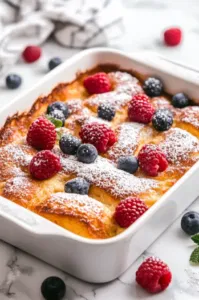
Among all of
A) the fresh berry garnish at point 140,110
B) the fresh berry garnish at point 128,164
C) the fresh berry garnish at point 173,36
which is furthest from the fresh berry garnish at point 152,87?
the fresh berry garnish at point 173,36

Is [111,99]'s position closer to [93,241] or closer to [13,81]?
[13,81]

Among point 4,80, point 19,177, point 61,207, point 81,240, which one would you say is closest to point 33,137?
point 19,177

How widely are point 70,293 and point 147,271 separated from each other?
0.85 feet

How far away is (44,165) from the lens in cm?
256

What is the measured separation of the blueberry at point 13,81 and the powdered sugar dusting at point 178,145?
0.90 metres

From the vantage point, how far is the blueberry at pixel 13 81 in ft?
11.1

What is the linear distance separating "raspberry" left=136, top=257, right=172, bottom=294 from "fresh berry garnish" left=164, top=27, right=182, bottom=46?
5.33ft

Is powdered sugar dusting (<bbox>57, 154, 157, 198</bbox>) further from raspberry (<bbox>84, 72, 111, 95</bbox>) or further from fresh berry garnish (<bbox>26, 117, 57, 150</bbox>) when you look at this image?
raspberry (<bbox>84, 72, 111, 95</bbox>)

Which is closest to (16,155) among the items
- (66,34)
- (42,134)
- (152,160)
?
(42,134)

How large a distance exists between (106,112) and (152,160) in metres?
0.38

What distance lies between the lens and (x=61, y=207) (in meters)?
2.42

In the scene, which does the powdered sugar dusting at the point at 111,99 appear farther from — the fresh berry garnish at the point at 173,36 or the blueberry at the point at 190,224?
the fresh berry garnish at the point at 173,36

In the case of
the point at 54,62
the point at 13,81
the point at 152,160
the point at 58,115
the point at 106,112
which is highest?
the point at 152,160

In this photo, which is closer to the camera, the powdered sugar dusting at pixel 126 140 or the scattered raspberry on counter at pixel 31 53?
the powdered sugar dusting at pixel 126 140
